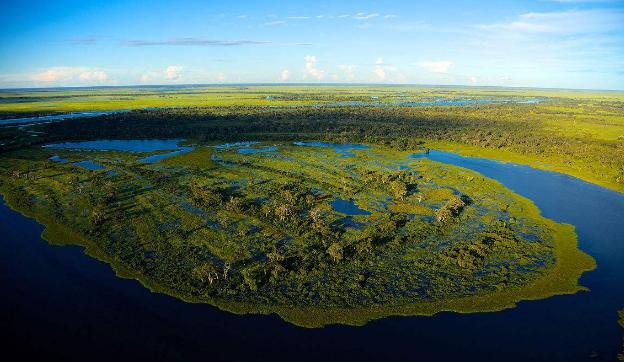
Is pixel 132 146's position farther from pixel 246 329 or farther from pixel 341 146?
pixel 246 329

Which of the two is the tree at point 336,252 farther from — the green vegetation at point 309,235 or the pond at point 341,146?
the pond at point 341,146

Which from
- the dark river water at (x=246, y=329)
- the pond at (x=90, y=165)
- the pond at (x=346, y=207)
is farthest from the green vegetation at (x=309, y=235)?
the pond at (x=90, y=165)

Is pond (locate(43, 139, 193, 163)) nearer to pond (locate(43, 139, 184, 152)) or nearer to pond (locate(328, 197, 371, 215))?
pond (locate(43, 139, 184, 152))

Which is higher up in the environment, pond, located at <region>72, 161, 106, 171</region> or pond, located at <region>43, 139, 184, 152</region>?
pond, located at <region>43, 139, 184, 152</region>

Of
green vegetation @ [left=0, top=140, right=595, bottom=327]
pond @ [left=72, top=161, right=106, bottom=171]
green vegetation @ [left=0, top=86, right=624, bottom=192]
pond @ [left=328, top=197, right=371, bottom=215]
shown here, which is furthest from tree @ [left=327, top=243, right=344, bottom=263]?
green vegetation @ [left=0, top=86, right=624, bottom=192]

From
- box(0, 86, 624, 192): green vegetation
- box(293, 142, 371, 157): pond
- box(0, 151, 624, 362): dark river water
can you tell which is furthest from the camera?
box(293, 142, 371, 157): pond

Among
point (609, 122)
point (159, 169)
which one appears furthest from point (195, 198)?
point (609, 122)
